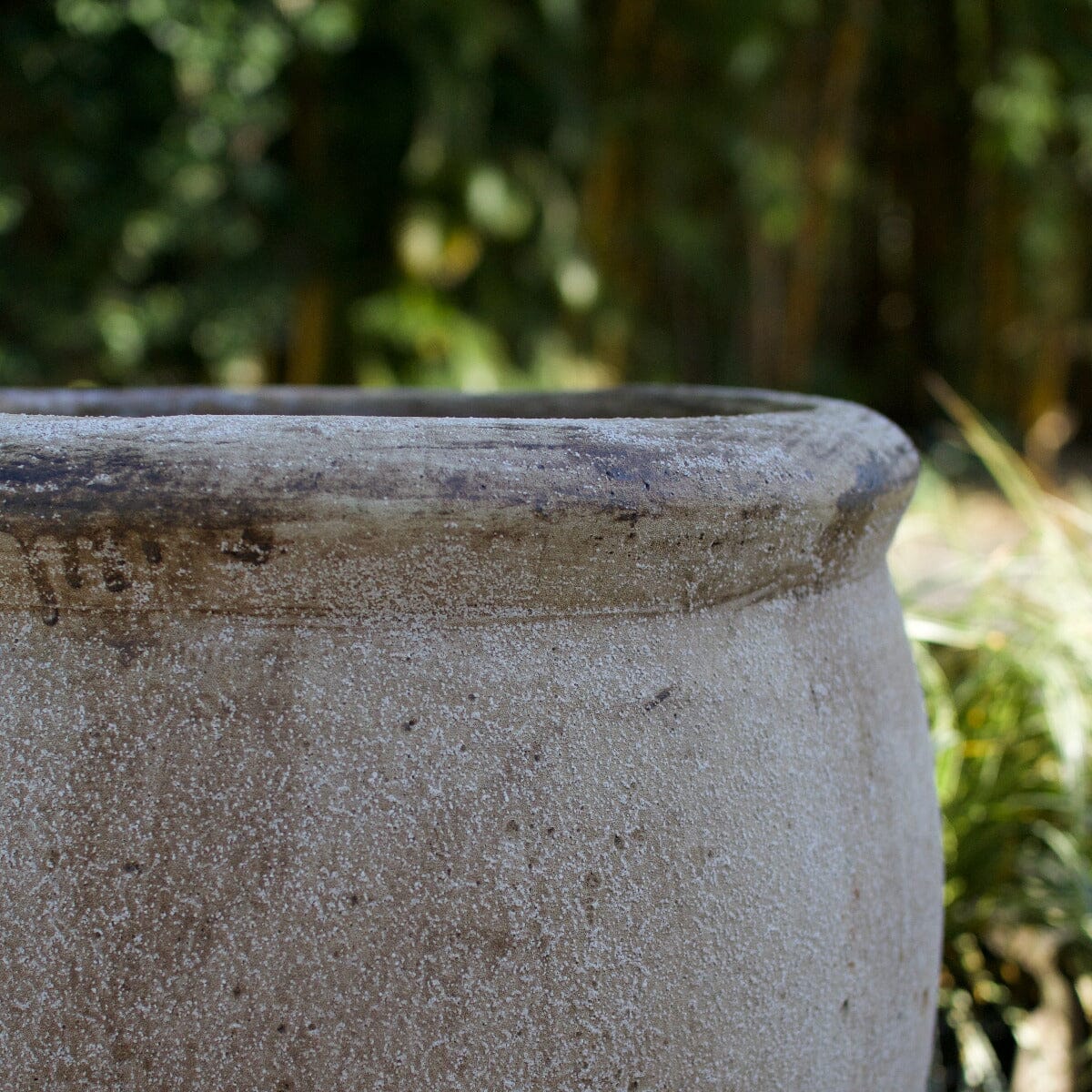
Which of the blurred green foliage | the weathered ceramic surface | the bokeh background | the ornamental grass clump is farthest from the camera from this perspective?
the blurred green foliage

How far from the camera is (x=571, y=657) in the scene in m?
0.88

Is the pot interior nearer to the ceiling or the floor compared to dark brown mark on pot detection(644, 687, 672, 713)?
nearer to the floor

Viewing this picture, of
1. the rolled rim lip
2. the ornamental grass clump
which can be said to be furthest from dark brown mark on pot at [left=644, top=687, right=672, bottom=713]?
the ornamental grass clump

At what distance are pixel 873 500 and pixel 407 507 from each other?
1.42 feet

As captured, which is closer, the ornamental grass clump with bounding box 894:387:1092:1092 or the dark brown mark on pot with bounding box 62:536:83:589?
the dark brown mark on pot with bounding box 62:536:83:589

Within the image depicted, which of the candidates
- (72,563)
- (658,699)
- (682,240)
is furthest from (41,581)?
(682,240)

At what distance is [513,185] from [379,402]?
354 centimetres

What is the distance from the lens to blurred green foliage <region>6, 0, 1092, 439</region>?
4.11 meters

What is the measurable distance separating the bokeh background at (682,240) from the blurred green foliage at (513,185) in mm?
16

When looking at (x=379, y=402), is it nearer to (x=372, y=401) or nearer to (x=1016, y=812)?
(x=372, y=401)

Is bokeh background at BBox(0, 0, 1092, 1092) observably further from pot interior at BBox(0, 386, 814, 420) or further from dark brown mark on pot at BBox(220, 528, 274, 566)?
dark brown mark on pot at BBox(220, 528, 274, 566)

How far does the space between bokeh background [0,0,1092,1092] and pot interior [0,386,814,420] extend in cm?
71

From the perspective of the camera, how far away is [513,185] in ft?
16.3

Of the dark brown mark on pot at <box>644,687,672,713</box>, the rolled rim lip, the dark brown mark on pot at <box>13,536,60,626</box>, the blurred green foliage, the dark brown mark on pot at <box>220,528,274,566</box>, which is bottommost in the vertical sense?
the blurred green foliage
